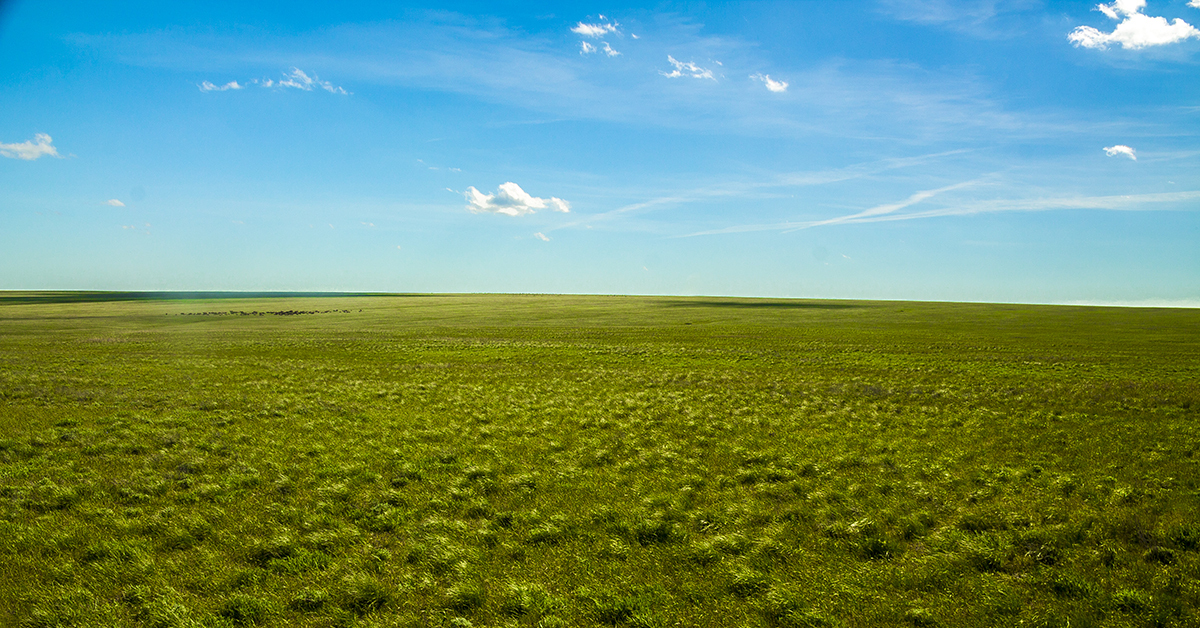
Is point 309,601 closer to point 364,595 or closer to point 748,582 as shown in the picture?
point 364,595

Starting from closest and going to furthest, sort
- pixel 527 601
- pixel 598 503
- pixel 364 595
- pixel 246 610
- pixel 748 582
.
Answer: pixel 246 610 → pixel 527 601 → pixel 364 595 → pixel 748 582 → pixel 598 503

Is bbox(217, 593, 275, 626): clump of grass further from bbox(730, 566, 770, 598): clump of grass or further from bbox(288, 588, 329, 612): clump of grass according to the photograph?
bbox(730, 566, 770, 598): clump of grass

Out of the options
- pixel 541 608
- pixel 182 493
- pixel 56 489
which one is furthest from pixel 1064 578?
pixel 56 489

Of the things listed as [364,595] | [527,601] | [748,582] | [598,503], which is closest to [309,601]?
[364,595]

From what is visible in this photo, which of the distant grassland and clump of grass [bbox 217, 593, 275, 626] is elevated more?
the distant grassland

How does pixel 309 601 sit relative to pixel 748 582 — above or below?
below

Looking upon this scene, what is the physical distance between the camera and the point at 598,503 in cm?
1191

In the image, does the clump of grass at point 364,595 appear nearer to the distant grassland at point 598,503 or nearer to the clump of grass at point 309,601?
the distant grassland at point 598,503

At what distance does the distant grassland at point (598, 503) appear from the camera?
800 cm

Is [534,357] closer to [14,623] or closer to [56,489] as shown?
[56,489]

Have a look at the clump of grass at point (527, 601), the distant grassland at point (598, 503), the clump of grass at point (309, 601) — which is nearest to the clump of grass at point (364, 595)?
the distant grassland at point (598, 503)

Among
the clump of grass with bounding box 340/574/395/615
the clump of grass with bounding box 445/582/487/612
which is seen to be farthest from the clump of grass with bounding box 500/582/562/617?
the clump of grass with bounding box 340/574/395/615

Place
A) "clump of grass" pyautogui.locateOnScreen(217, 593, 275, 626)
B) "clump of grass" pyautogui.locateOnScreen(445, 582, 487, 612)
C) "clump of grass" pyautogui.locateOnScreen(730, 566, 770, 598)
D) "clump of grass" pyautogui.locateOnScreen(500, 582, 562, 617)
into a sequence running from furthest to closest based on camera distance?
"clump of grass" pyautogui.locateOnScreen(730, 566, 770, 598) → "clump of grass" pyautogui.locateOnScreen(445, 582, 487, 612) → "clump of grass" pyautogui.locateOnScreen(500, 582, 562, 617) → "clump of grass" pyautogui.locateOnScreen(217, 593, 275, 626)

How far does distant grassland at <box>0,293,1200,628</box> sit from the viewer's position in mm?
8000
